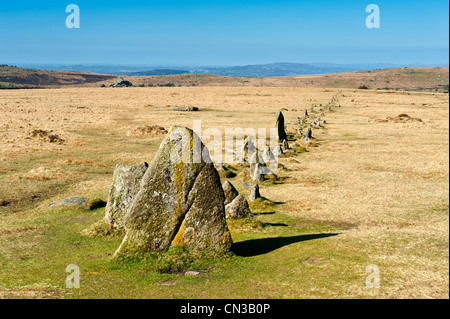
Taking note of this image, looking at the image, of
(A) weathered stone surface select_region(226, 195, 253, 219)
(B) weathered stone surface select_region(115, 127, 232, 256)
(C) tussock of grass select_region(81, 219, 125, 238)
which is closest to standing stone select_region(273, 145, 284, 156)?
(A) weathered stone surface select_region(226, 195, 253, 219)

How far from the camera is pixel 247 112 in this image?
69562mm

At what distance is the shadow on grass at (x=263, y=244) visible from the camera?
51.2 feet

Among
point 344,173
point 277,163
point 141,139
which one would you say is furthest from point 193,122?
point 344,173

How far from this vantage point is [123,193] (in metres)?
19.0

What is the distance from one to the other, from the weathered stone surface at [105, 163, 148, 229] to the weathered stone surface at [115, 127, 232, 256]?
13.8 ft

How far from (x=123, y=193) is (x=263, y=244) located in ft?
21.4

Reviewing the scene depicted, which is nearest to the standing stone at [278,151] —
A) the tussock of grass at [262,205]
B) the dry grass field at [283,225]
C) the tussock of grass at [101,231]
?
the dry grass field at [283,225]

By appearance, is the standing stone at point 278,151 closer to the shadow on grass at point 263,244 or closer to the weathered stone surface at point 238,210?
the weathered stone surface at point 238,210

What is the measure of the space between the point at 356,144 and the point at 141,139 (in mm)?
21057

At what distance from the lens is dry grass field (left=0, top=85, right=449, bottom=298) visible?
1210 centimetres

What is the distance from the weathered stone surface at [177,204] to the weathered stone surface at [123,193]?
13.8ft

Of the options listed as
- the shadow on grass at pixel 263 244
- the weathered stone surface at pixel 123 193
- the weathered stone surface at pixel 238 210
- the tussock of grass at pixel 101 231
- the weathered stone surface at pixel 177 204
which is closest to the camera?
the weathered stone surface at pixel 177 204

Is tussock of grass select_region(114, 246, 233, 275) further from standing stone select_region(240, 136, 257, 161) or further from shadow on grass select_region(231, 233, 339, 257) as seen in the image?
standing stone select_region(240, 136, 257, 161)
